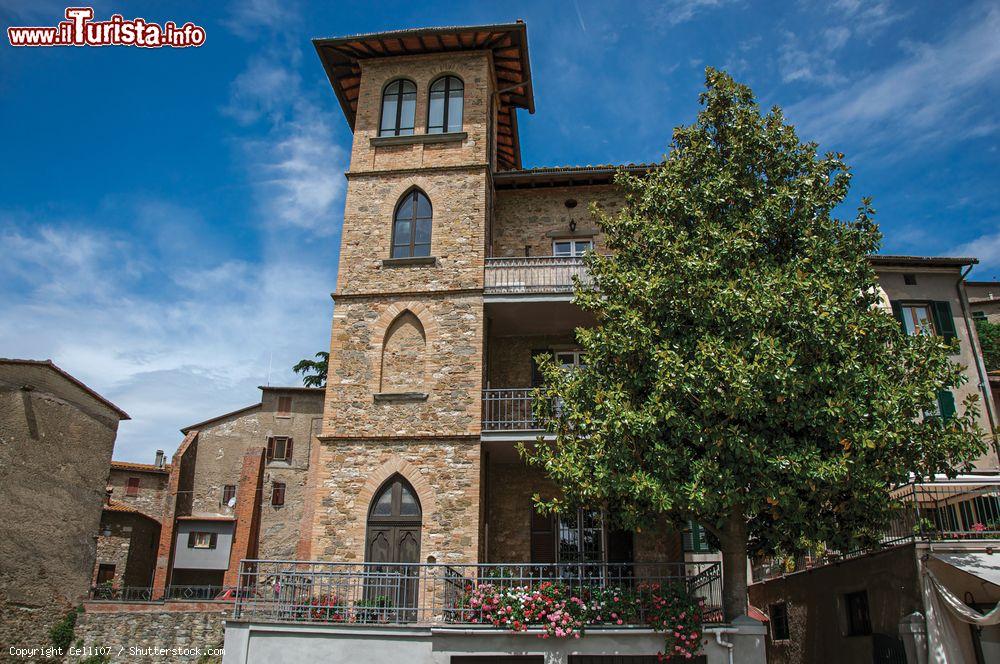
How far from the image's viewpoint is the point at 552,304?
54.6 ft

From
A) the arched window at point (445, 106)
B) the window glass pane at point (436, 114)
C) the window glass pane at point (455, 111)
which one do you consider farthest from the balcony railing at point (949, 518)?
the window glass pane at point (436, 114)

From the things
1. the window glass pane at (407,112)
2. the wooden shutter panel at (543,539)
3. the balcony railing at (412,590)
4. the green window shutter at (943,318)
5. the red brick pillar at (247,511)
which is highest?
the window glass pane at (407,112)

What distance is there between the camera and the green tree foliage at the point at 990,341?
39.1 m

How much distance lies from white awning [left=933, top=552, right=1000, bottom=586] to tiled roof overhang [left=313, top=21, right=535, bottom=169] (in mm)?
14602

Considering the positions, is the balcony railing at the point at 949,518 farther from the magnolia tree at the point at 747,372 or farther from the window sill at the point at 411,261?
the window sill at the point at 411,261

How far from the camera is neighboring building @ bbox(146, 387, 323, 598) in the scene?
30.0m

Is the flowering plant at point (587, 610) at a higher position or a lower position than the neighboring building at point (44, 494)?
lower

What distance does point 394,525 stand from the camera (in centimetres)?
Result: 1526

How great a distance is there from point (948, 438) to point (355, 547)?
10.9 m

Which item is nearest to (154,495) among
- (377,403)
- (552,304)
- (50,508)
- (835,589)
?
(50,508)

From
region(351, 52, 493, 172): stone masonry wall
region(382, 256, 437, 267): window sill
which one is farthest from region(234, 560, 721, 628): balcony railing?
region(351, 52, 493, 172): stone masonry wall

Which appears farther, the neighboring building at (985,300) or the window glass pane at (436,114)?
the neighboring building at (985,300)

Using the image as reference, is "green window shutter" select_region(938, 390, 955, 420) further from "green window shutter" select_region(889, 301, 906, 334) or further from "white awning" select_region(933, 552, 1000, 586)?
"white awning" select_region(933, 552, 1000, 586)

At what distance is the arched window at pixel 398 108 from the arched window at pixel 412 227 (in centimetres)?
193
